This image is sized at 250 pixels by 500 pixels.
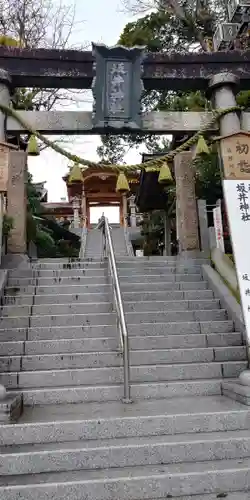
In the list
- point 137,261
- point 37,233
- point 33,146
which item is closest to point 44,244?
point 37,233

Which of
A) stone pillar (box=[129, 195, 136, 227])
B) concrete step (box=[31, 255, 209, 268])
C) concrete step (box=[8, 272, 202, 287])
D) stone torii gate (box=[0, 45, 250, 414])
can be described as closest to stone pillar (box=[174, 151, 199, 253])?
stone torii gate (box=[0, 45, 250, 414])

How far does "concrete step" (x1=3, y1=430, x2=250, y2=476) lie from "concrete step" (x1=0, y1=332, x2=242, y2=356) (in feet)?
6.32

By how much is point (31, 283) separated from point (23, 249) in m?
1.15

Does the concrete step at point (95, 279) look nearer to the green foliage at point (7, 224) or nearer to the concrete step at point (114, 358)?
the green foliage at point (7, 224)

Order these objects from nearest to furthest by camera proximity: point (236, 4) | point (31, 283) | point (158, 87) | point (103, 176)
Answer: point (31, 283), point (158, 87), point (236, 4), point (103, 176)

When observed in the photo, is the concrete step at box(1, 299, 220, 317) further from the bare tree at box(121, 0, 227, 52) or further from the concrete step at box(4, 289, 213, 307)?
the bare tree at box(121, 0, 227, 52)

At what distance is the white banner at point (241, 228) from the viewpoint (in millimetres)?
4312

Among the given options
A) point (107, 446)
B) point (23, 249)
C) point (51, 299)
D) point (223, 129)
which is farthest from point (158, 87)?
point (107, 446)

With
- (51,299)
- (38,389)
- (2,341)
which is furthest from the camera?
(51,299)

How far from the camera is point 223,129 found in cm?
788

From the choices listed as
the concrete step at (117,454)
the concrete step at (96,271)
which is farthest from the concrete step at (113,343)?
the concrete step at (96,271)

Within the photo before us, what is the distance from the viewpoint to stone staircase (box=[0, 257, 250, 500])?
3014mm

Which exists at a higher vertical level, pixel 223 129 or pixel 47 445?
pixel 223 129

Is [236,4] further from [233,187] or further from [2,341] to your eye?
[2,341]
